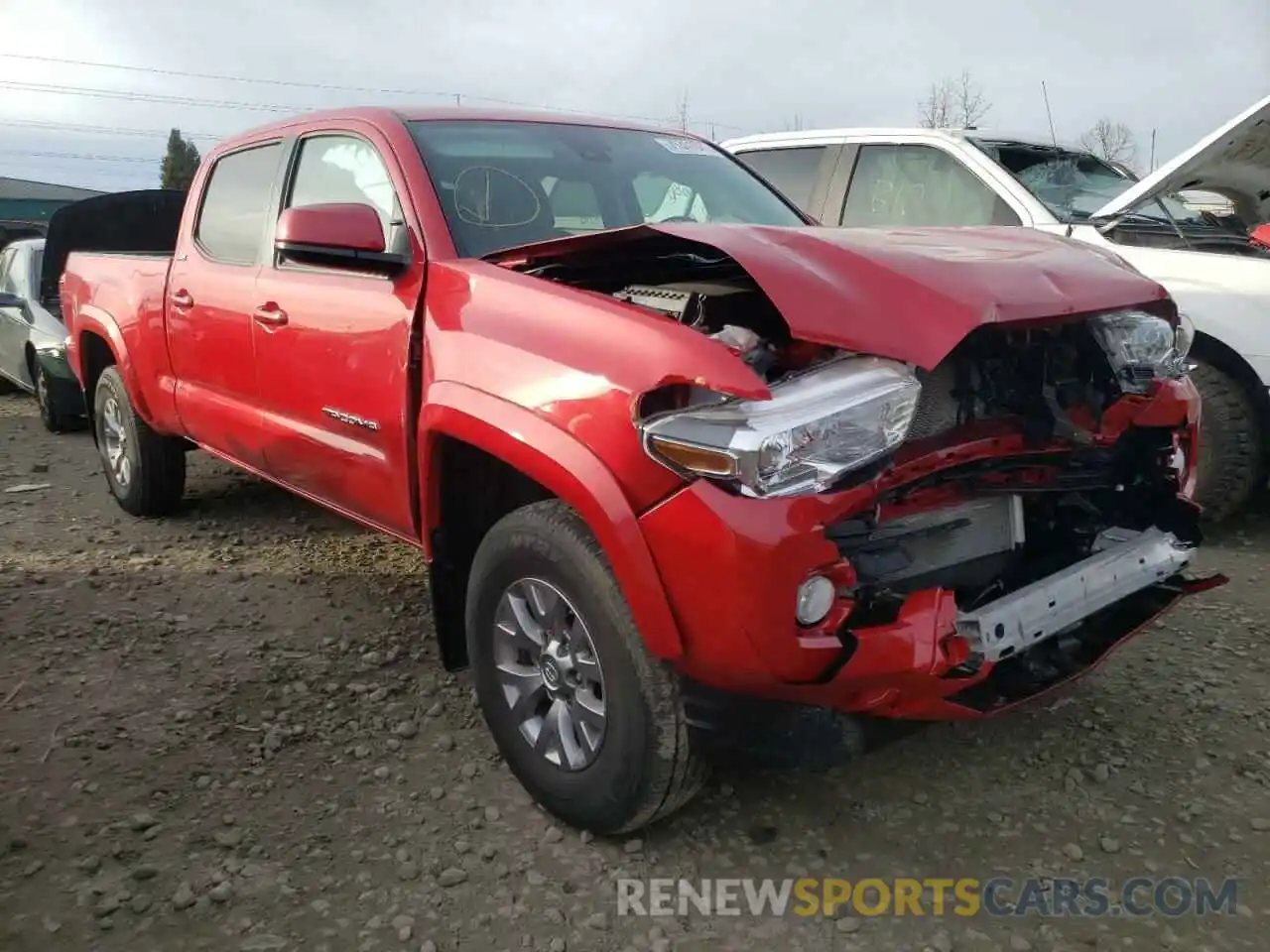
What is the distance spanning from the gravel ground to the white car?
94 centimetres

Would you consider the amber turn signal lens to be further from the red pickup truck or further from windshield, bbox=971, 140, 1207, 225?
windshield, bbox=971, 140, 1207, 225

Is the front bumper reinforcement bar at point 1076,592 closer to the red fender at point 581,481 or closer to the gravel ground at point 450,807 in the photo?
the gravel ground at point 450,807

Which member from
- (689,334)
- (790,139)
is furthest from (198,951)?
(790,139)

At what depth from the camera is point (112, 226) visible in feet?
24.8

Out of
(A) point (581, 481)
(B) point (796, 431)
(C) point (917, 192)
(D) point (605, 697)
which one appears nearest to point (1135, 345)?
(B) point (796, 431)

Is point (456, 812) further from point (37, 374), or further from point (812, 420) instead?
point (37, 374)

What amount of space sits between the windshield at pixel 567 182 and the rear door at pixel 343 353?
0.18 meters

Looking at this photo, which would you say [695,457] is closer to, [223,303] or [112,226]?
[223,303]

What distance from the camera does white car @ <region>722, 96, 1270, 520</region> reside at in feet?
14.8

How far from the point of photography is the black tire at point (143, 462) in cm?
514

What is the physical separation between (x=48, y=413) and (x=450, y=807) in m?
6.51

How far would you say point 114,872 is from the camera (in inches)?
98.0

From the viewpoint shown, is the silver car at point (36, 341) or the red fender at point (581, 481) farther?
the silver car at point (36, 341)

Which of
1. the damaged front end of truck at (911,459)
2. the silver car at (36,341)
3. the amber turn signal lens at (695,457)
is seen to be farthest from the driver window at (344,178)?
the silver car at (36,341)
